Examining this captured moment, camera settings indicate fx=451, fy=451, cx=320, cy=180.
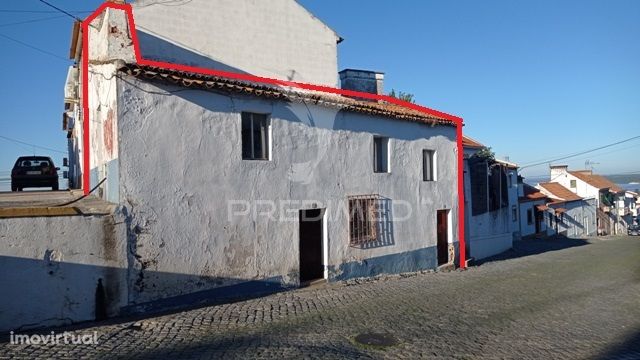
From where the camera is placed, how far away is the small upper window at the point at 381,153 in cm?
1269

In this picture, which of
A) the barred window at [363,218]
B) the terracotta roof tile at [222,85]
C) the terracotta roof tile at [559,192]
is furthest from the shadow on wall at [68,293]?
the terracotta roof tile at [559,192]

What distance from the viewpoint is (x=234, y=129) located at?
9281 mm

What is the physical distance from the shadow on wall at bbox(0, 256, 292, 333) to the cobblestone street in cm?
42

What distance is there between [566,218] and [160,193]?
35590mm

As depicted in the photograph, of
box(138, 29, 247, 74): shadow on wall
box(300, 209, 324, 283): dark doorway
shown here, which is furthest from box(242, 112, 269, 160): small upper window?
box(138, 29, 247, 74): shadow on wall

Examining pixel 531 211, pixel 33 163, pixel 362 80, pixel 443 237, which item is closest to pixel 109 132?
pixel 443 237

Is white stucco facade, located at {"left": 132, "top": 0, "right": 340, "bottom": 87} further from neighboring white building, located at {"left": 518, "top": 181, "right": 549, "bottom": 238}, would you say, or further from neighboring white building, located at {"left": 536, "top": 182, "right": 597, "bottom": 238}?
neighboring white building, located at {"left": 536, "top": 182, "right": 597, "bottom": 238}

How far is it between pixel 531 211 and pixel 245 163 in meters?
27.4

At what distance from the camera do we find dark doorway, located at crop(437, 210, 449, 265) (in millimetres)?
14828

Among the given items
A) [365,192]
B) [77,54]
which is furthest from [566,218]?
[77,54]

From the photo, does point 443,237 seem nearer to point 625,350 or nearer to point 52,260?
point 625,350

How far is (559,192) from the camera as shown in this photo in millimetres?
37156

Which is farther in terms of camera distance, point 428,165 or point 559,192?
point 559,192

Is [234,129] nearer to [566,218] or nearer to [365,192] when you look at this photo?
[365,192]
